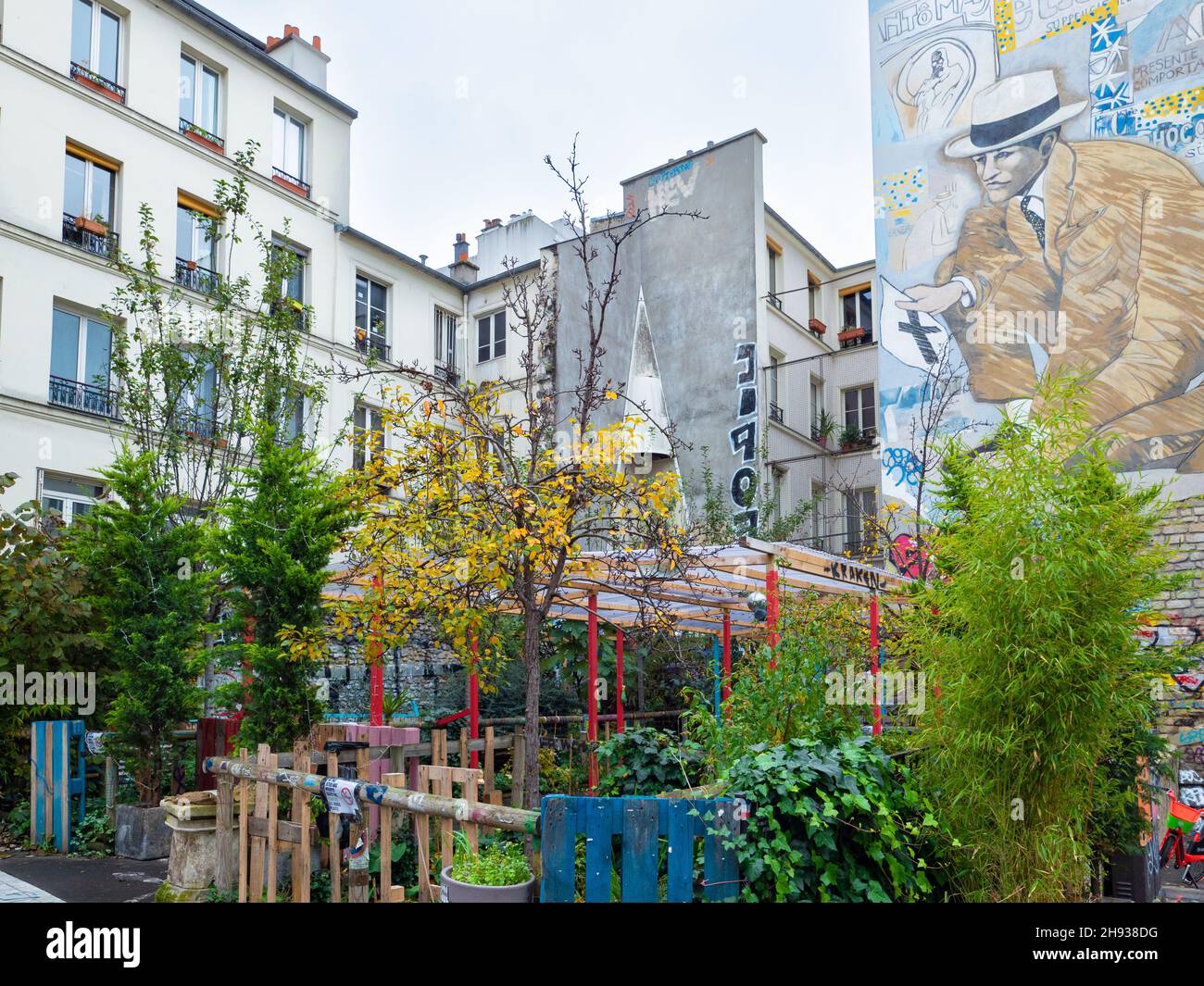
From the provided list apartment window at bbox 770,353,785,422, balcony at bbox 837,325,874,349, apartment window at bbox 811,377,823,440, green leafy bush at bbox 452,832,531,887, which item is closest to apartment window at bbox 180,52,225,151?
apartment window at bbox 770,353,785,422

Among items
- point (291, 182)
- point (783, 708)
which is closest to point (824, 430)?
point (291, 182)

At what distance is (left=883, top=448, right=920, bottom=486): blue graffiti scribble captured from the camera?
17.7 m

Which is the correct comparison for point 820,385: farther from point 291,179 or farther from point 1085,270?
point 291,179

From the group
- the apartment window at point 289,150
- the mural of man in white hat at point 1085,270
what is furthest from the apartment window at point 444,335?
the mural of man in white hat at point 1085,270

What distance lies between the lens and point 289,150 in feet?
71.2

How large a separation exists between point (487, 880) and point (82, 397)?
14.9 metres

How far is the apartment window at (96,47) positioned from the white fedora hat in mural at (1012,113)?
14639 mm

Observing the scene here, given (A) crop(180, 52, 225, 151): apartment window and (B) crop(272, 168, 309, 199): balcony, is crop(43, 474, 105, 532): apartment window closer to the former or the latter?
(A) crop(180, 52, 225, 151): apartment window

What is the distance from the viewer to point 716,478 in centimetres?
2297

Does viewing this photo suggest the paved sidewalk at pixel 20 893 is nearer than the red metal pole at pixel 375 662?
Yes

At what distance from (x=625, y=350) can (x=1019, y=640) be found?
68.6ft

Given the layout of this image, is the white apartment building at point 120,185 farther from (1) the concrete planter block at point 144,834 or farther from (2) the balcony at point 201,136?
(1) the concrete planter block at point 144,834

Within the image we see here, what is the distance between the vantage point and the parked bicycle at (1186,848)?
926cm
